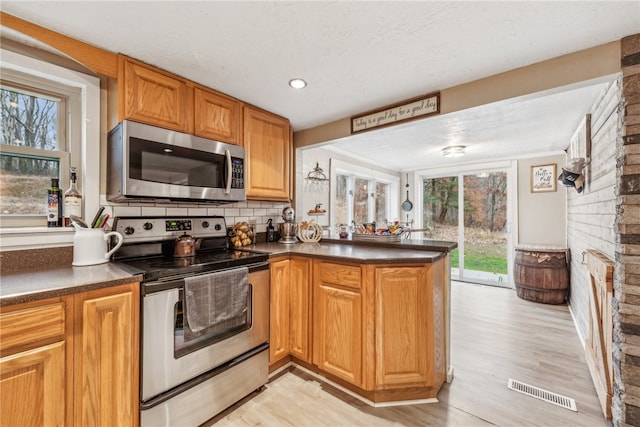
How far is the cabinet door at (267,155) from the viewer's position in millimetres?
2354

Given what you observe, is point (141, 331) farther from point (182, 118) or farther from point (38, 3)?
point (38, 3)

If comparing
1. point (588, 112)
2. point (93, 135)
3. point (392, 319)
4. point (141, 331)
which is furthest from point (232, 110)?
point (588, 112)

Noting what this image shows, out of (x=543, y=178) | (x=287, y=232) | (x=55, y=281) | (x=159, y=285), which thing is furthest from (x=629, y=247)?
(x=543, y=178)

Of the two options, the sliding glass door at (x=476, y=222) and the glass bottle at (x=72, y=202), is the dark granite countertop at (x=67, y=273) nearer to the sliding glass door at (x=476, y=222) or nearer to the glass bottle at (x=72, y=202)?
the glass bottle at (x=72, y=202)

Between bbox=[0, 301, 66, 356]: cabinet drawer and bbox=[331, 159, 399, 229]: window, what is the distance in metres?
2.99

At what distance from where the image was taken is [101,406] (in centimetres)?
124

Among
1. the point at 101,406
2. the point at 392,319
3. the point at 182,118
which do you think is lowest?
the point at 101,406

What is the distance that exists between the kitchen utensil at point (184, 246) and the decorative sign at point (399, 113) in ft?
5.59

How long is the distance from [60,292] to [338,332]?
153 cm

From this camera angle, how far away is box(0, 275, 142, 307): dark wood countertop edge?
3.30 feet

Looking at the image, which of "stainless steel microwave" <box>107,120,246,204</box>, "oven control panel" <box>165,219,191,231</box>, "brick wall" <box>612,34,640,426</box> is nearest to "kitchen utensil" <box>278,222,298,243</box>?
"stainless steel microwave" <box>107,120,246,204</box>

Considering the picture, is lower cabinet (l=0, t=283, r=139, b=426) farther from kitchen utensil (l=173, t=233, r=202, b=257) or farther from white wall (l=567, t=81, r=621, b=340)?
white wall (l=567, t=81, r=621, b=340)

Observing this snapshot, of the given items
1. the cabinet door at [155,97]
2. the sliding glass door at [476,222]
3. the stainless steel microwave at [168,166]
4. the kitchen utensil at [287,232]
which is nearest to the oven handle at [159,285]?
the stainless steel microwave at [168,166]

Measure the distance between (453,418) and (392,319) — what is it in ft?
2.12
